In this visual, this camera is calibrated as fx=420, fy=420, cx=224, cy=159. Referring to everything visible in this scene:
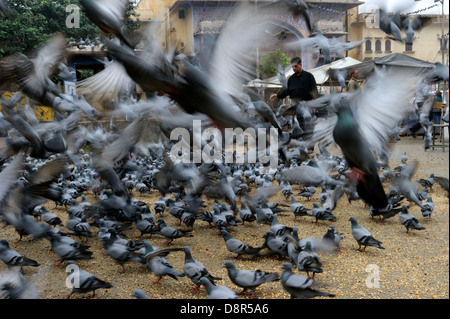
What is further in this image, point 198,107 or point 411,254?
point 411,254

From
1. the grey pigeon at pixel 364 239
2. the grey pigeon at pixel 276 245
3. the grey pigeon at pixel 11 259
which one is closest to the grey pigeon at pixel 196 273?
the grey pigeon at pixel 276 245

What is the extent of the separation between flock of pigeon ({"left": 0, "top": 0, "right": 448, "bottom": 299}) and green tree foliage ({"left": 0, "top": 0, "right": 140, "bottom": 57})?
1.46 metres

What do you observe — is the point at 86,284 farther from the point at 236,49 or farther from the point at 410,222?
the point at 410,222

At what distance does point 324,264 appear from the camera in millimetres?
5289

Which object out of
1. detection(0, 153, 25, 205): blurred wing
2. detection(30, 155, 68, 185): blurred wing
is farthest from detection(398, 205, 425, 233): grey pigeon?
detection(0, 153, 25, 205): blurred wing

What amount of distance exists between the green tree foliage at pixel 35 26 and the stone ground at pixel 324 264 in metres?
3.98

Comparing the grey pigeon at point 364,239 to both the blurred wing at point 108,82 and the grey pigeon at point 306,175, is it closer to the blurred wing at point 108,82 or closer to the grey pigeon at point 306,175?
the grey pigeon at point 306,175

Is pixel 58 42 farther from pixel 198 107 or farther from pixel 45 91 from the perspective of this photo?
pixel 198 107

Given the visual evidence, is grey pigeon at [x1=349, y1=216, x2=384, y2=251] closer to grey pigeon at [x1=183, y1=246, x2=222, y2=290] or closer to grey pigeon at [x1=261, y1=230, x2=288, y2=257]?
grey pigeon at [x1=261, y1=230, x2=288, y2=257]

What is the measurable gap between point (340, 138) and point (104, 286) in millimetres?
2947

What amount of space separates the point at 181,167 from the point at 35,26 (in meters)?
5.39

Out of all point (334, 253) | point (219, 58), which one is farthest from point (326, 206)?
point (219, 58)

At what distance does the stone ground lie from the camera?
15.0ft

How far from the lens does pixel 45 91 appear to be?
16.2ft
